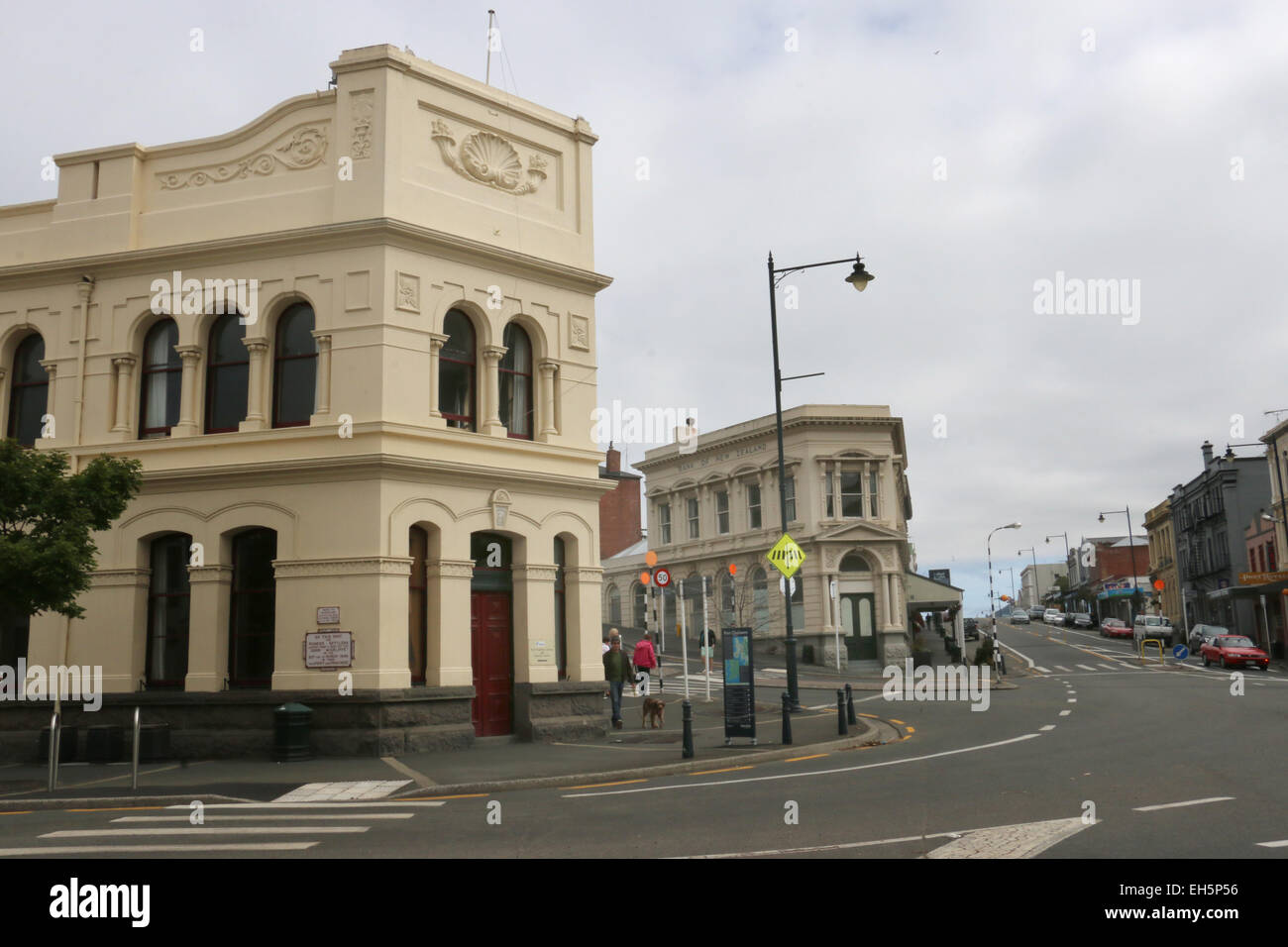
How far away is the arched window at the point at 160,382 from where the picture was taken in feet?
68.1

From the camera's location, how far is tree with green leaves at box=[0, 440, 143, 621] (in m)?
14.9

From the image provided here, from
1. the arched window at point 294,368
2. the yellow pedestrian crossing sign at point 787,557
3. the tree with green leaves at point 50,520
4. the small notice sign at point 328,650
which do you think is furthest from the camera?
the yellow pedestrian crossing sign at point 787,557

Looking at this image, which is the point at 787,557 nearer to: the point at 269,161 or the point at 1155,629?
the point at 269,161

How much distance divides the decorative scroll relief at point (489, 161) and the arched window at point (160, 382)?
21.0 ft

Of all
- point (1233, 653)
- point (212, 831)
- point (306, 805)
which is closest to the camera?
point (212, 831)

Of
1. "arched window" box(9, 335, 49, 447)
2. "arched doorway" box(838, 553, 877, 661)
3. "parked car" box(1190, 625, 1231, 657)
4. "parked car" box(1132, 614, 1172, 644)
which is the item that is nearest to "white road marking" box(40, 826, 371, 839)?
"arched window" box(9, 335, 49, 447)

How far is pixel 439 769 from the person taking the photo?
1588 cm

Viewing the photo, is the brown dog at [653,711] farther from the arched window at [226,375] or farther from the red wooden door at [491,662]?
the arched window at [226,375]

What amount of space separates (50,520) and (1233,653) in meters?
45.6

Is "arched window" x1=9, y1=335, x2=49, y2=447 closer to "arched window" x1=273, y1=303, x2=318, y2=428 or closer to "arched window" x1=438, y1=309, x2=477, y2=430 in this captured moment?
"arched window" x1=273, y1=303, x2=318, y2=428

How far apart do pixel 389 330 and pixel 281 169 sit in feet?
14.1

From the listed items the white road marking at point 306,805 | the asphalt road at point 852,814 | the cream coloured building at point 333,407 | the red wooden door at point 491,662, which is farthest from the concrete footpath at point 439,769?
the cream coloured building at point 333,407

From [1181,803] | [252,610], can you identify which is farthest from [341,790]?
[1181,803]
